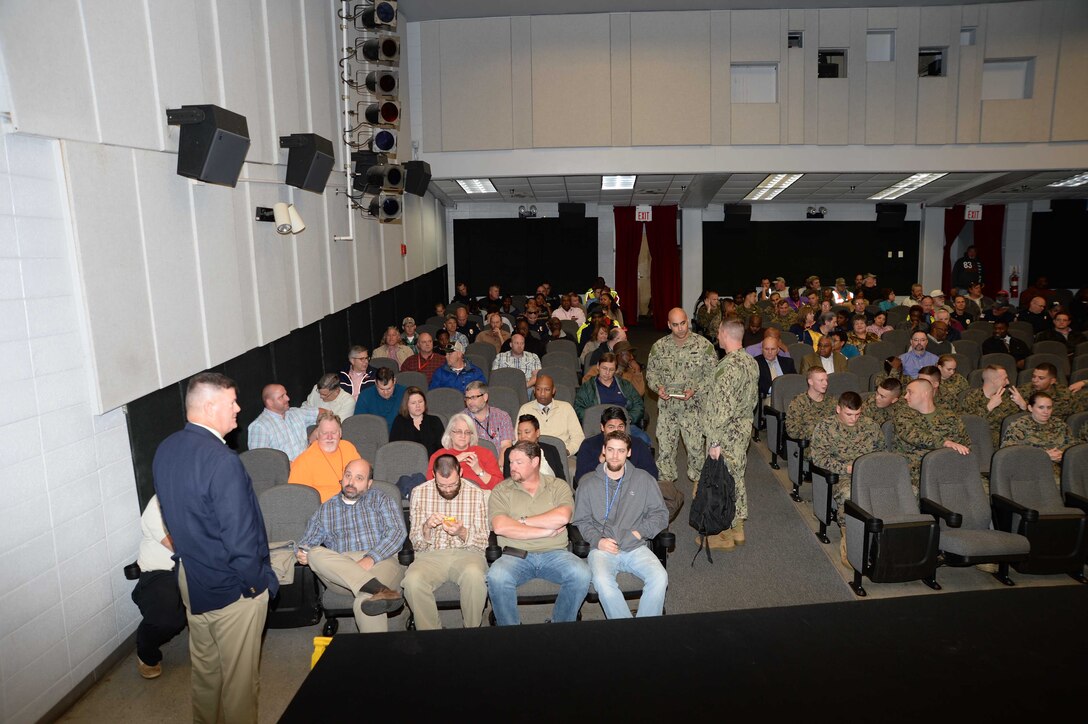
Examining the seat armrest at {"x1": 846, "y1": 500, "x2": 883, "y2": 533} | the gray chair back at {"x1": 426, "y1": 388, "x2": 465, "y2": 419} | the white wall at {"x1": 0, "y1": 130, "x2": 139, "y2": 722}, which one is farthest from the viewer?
the gray chair back at {"x1": 426, "y1": 388, "x2": 465, "y2": 419}

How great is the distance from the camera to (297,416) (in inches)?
233

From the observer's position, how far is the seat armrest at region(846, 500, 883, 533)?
468 cm

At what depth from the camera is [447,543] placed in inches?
175

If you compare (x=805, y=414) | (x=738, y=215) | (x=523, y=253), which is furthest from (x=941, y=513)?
(x=523, y=253)

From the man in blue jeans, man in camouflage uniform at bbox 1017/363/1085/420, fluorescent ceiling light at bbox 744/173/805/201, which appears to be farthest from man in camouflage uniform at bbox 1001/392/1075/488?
fluorescent ceiling light at bbox 744/173/805/201

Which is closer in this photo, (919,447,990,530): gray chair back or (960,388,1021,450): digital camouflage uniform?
(919,447,990,530): gray chair back

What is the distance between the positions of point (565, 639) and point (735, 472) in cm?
389

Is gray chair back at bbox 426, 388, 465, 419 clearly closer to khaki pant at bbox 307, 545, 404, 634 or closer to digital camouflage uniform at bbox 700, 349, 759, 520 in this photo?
digital camouflage uniform at bbox 700, 349, 759, 520

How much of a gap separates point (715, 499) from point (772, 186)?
10.6 metres

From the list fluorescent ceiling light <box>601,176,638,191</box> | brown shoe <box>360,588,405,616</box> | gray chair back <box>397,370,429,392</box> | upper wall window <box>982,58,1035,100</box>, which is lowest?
brown shoe <box>360,588,405,616</box>

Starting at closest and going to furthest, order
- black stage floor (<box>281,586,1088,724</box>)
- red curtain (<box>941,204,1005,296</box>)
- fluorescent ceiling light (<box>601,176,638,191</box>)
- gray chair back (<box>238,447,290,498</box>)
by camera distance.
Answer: black stage floor (<box>281,586,1088,724</box>), gray chair back (<box>238,447,290,498</box>), fluorescent ceiling light (<box>601,176,638,191</box>), red curtain (<box>941,204,1005,296</box>)

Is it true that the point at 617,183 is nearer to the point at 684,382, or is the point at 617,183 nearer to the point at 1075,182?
the point at 684,382

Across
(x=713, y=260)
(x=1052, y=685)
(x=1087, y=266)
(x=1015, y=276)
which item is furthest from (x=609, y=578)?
(x=1087, y=266)

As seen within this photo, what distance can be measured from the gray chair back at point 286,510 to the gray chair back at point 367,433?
1474mm
